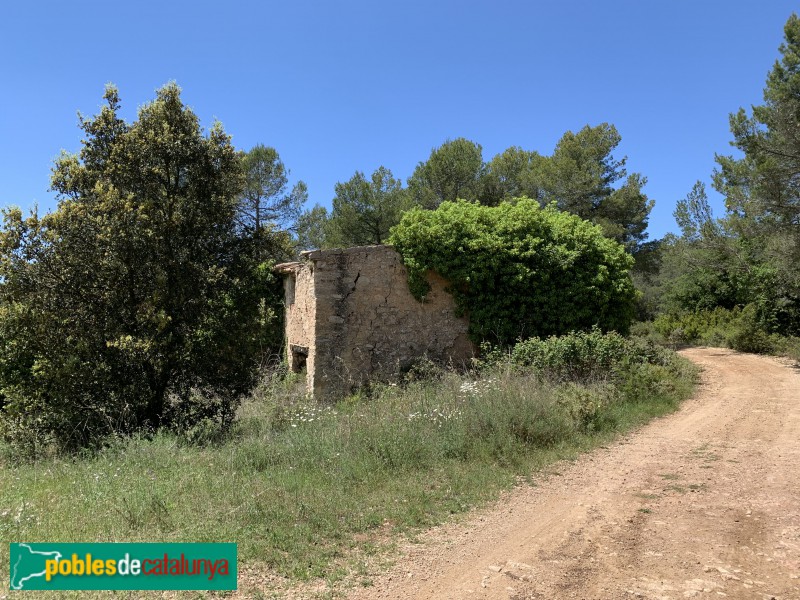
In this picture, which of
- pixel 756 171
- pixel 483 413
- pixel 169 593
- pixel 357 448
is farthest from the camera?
pixel 756 171

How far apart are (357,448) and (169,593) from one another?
2.94 metres

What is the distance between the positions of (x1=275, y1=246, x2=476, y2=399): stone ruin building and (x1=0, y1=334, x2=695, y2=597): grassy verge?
1.97 meters

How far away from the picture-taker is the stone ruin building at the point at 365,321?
11.3 m

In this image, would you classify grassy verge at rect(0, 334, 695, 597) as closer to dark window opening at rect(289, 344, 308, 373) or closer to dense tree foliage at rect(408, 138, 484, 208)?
dark window opening at rect(289, 344, 308, 373)

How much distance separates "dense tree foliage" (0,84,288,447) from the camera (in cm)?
798

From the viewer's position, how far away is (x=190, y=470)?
575cm

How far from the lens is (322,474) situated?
566 cm

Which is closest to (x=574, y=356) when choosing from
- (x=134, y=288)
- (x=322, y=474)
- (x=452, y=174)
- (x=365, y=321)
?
(x=365, y=321)

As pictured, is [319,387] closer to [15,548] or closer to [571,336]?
[571,336]

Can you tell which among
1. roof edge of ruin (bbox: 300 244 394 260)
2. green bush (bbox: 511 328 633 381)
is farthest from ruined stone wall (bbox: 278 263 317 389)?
green bush (bbox: 511 328 633 381)

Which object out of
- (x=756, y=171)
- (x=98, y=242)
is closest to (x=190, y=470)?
(x=98, y=242)

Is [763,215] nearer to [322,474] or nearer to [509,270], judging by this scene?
[509,270]

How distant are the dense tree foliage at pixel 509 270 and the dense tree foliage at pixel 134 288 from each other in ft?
13.4

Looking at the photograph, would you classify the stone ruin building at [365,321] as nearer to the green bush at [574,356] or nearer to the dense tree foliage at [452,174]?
the green bush at [574,356]
